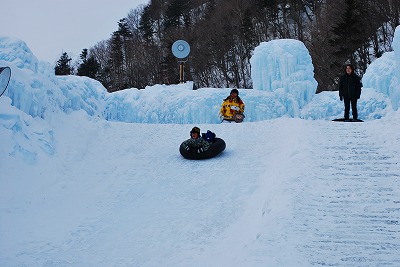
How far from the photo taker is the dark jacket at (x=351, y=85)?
1052cm

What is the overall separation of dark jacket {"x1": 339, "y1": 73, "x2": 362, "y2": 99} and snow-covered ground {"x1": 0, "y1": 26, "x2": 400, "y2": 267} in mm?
1485

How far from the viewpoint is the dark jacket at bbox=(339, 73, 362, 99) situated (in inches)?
414

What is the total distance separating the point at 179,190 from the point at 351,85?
5.77 meters

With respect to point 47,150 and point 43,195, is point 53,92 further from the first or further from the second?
point 43,195

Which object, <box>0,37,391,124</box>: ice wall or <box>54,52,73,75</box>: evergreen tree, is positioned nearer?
<box>0,37,391,124</box>: ice wall

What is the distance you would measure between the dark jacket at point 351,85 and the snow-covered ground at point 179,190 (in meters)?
1.48

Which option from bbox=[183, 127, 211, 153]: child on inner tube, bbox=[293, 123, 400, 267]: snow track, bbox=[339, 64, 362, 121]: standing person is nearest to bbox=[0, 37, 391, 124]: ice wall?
bbox=[339, 64, 362, 121]: standing person

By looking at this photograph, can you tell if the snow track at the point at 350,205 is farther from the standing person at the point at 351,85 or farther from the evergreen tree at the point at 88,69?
the evergreen tree at the point at 88,69

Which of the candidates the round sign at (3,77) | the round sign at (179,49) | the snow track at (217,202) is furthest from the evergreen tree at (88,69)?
the round sign at (3,77)

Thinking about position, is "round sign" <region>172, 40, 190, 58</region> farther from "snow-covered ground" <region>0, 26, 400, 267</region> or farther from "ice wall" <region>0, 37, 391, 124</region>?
"snow-covered ground" <region>0, 26, 400, 267</region>

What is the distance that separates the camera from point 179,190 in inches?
285

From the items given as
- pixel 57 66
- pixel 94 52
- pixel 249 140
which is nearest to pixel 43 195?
pixel 249 140

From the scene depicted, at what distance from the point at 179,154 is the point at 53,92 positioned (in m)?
3.61

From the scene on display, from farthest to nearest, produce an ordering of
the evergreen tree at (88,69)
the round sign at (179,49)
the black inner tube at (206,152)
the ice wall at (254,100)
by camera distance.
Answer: the evergreen tree at (88,69) → the round sign at (179,49) → the ice wall at (254,100) → the black inner tube at (206,152)
